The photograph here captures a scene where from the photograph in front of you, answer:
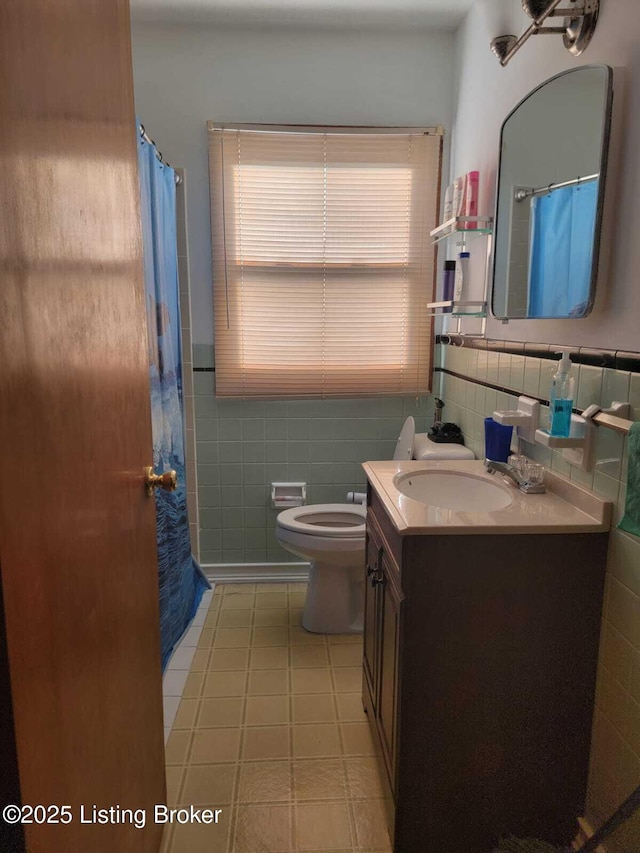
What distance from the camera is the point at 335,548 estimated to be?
Result: 232cm

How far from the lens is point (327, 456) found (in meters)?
2.94

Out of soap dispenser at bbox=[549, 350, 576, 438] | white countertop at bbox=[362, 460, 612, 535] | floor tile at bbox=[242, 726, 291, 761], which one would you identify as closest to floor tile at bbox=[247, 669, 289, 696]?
floor tile at bbox=[242, 726, 291, 761]

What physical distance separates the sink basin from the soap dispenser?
13.9 inches

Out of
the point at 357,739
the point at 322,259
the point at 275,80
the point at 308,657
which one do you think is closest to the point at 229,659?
the point at 308,657

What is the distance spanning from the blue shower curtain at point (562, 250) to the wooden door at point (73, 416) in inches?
43.0

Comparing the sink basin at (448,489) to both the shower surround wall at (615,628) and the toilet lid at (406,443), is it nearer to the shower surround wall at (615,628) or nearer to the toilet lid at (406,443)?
the shower surround wall at (615,628)

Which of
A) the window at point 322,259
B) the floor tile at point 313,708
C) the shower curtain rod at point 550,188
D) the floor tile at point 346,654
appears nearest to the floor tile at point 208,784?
the floor tile at point 313,708

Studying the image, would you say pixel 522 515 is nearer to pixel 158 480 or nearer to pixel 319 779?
pixel 158 480

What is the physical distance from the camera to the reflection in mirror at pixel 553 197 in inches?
55.2

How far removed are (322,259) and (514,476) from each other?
5.10 ft

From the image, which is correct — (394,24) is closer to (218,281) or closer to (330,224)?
(330,224)

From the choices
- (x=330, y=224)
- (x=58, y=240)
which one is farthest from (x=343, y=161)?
(x=58, y=240)

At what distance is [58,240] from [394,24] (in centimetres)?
244

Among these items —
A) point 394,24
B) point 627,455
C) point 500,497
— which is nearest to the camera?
point 627,455
